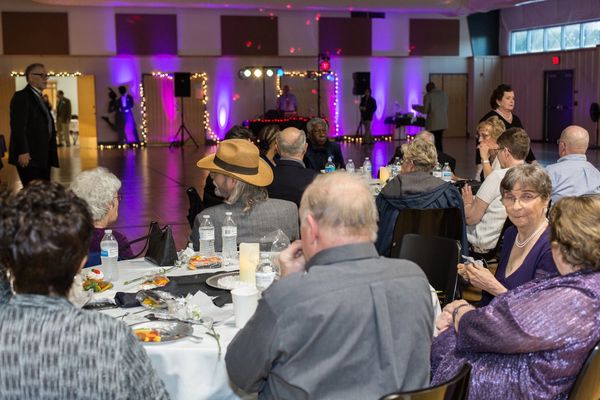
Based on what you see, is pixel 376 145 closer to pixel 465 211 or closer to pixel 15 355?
pixel 465 211

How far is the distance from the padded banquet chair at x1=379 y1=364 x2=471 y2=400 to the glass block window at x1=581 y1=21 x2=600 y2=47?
19.7 metres

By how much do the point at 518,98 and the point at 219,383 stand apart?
21778mm

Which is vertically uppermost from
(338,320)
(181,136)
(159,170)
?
(338,320)

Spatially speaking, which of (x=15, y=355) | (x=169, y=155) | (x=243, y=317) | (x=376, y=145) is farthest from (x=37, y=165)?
(x=376, y=145)

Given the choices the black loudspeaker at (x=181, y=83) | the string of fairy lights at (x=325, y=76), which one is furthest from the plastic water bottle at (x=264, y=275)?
the string of fairy lights at (x=325, y=76)

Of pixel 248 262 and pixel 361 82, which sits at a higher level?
pixel 361 82

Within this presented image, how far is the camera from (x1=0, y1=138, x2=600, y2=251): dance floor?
908cm

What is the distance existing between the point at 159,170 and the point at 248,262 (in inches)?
463

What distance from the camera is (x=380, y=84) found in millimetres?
22922

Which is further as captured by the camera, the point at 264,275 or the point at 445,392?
the point at 264,275

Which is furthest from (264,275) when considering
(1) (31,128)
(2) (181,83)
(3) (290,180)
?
(2) (181,83)

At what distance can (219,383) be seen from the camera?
2.43m

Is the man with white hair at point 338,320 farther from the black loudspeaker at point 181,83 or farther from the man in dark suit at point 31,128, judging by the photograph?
the black loudspeaker at point 181,83

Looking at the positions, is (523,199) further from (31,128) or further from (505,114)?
(31,128)
